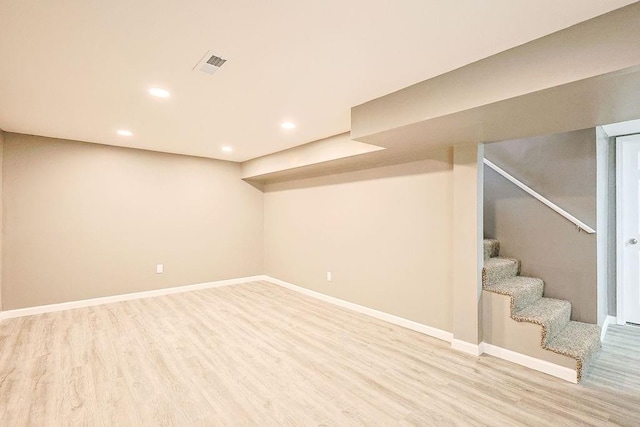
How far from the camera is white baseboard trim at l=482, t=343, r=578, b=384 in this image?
2461mm

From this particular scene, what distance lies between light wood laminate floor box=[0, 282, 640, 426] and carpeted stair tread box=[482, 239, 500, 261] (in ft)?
3.78

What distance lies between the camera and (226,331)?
3543 mm

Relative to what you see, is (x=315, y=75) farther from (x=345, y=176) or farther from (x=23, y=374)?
(x=23, y=374)

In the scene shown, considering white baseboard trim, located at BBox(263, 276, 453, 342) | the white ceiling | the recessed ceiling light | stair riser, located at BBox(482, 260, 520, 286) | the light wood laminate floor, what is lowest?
the light wood laminate floor

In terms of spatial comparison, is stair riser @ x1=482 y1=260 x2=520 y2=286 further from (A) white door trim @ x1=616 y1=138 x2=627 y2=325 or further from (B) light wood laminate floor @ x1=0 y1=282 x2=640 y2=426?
(A) white door trim @ x1=616 y1=138 x2=627 y2=325

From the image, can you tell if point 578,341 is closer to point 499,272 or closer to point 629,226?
point 499,272

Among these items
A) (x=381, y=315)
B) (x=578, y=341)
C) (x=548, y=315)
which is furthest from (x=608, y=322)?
(x=381, y=315)

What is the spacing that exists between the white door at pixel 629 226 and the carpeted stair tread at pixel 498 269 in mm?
1474

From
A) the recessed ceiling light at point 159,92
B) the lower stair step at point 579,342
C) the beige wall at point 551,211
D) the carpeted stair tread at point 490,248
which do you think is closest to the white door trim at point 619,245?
the beige wall at point 551,211

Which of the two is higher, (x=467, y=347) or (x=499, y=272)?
(x=499, y=272)

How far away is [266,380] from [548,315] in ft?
8.51

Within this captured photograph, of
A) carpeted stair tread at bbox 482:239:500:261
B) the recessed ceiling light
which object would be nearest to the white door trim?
carpeted stair tread at bbox 482:239:500:261

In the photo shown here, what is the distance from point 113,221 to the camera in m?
4.74

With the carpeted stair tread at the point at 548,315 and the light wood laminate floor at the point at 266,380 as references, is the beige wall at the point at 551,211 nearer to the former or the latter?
the carpeted stair tread at the point at 548,315
